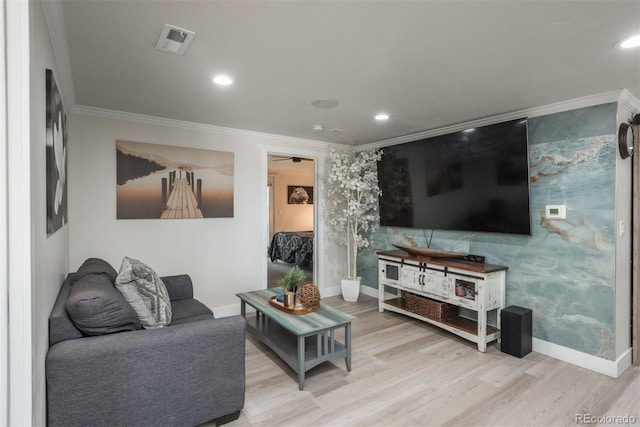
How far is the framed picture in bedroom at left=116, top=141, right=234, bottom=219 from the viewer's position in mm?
3400

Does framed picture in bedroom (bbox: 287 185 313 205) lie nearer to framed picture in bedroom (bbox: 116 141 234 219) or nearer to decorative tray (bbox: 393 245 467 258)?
framed picture in bedroom (bbox: 116 141 234 219)

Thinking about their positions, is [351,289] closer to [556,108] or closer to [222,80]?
[556,108]

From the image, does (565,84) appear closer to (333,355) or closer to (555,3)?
(555,3)

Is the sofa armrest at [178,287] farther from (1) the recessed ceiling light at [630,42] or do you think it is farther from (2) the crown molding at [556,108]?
(1) the recessed ceiling light at [630,42]

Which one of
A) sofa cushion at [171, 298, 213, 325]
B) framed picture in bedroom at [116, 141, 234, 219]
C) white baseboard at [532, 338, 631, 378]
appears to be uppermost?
framed picture in bedroom at [116, 141, 234, 219]

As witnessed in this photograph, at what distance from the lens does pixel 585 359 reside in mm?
2828

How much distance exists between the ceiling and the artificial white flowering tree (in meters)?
1.38

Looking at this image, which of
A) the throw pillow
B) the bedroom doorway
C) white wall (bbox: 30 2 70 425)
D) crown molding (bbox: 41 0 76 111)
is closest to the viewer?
white wall (bbox: 30 2 70 425)

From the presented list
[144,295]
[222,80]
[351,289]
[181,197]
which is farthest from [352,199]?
[144,295]

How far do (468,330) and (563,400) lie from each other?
980mm

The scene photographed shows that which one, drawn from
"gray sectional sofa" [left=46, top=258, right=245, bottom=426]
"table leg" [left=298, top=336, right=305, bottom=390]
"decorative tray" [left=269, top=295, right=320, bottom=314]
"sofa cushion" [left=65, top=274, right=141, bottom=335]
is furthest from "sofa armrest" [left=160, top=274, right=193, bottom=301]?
"table leg" [left=298, top=336, right=305, bottom=390]

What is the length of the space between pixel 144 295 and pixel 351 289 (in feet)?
10.00

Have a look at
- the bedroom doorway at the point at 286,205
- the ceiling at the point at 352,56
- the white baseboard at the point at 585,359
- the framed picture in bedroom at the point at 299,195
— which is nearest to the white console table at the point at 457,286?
the white baseboard at the point at 585,359

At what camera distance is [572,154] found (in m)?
2.89
